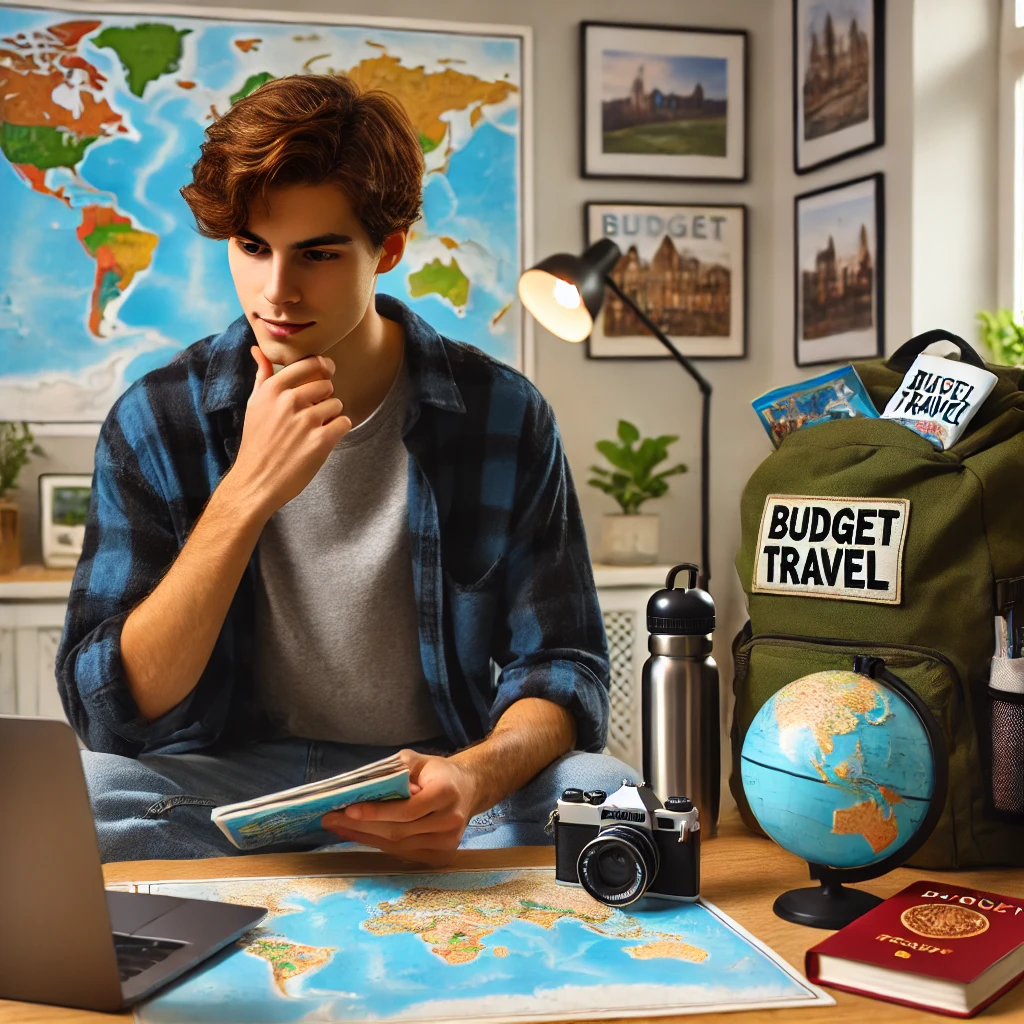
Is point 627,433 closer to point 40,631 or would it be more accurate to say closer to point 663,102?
point 663,102

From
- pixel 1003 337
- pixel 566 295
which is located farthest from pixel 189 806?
pixel 1003 337

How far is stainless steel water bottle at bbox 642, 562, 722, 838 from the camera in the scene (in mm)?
1062

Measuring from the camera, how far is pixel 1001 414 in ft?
3.55

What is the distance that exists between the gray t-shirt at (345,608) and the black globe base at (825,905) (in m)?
0.66

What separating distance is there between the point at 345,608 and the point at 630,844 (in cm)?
64

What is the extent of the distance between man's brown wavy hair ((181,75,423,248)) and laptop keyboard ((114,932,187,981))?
0.75 meters

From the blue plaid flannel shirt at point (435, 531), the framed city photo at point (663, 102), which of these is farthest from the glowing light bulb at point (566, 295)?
the blue plaid flannel shirt at point (435, 531)

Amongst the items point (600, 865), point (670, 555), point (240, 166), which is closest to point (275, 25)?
point (670, 555)

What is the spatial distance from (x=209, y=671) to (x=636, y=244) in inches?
79.2

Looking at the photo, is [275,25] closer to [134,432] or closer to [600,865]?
[134,432]

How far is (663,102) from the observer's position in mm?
3082

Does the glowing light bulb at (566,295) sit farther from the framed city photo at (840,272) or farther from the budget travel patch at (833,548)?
the budget travel patch at (833,548)

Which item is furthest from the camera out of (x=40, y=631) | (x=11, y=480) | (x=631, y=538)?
(x=631, y=538)

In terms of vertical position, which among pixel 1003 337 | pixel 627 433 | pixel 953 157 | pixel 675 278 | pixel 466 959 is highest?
pixel 953 157
